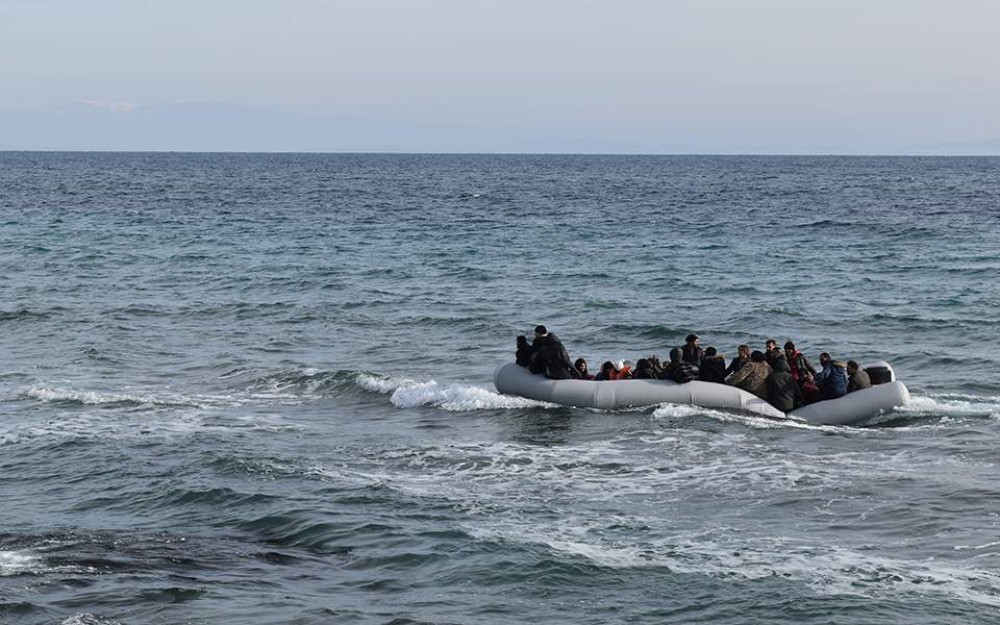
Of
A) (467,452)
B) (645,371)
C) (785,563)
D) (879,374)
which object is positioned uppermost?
(879,374)

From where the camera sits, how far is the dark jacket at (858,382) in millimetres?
19656

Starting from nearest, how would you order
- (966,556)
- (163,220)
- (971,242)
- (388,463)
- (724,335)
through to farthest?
(966,556) < (388,463) < (724,335) < (971,242) < (163,220)

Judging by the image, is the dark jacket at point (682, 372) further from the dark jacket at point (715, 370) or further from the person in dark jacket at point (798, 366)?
the person in dark jacket at point (798, 366)

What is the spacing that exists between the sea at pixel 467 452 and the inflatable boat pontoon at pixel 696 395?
260 mm

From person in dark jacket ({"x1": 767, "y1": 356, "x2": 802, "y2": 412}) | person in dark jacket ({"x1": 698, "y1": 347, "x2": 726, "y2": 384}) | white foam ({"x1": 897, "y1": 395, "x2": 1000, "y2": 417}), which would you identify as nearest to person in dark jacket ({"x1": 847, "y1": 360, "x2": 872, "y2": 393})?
white foam ({"x1": 897, "y1": 395, "x2": 1000, "y2": 417})

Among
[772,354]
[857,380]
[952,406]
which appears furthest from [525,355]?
[952,406]

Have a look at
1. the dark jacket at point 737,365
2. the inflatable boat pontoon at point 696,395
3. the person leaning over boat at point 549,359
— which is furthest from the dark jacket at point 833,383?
the person leaning over boat at point 549,359

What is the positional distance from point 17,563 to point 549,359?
10.0 m

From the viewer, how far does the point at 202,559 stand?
13148 millimetres

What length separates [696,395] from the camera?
20078mm

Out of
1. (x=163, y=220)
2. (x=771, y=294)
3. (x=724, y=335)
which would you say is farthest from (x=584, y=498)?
(x=163, y=220)

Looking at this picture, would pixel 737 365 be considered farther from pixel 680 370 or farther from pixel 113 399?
pixel 113 399

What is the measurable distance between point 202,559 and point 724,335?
54.2 ft

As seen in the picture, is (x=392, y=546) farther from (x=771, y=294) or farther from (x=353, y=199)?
(x=353, y=199)
